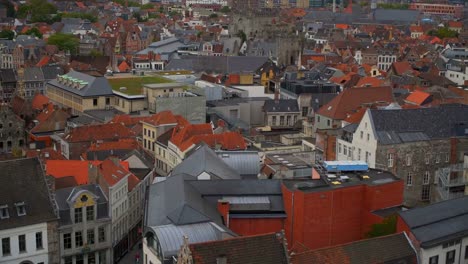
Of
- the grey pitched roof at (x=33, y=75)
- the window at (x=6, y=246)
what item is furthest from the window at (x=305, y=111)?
the window at (x=6, y=246)

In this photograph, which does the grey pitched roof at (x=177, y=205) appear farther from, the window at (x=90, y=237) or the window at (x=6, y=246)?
the window at (x=6, y=246)

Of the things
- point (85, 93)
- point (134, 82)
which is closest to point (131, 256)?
point (85, 93)

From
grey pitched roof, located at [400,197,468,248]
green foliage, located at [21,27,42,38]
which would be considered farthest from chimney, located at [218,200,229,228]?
green foliage, located at [21,27,42,38]

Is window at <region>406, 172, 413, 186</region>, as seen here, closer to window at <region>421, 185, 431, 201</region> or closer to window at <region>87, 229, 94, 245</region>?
window at <region>421, 185, 431, 201</region>

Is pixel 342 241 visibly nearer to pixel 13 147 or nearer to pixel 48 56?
pixel 13 147

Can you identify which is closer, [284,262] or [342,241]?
[284,262]

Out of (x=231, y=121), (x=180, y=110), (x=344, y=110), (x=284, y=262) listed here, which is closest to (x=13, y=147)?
(x=180, y=110)
